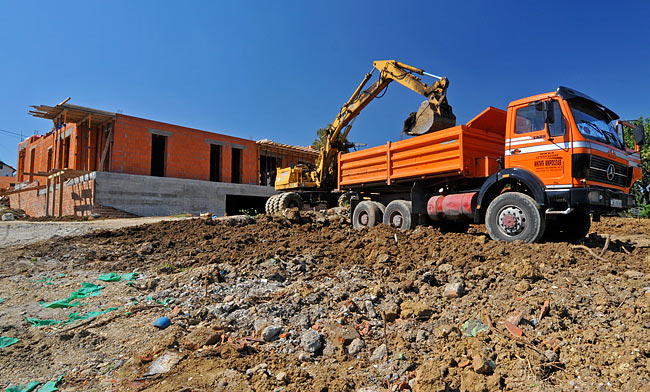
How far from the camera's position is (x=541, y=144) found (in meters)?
6.38

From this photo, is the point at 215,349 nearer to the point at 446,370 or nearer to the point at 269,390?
the point at 269,390

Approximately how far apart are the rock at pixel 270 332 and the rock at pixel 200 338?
1.46 feet

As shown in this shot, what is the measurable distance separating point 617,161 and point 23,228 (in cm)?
1414

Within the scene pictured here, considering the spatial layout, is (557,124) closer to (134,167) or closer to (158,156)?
(134,167)

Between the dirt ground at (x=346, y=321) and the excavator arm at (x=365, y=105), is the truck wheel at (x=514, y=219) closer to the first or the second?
the dirt ground at (x=346, y=321)

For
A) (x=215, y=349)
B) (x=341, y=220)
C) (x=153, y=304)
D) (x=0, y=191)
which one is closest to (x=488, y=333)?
(x=215, y=349)

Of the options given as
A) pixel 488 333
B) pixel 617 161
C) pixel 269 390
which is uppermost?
pixel 617 161

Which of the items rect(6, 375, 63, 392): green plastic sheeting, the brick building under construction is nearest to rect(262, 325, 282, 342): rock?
rect(6, 375, 63, 392): green plastic sheeting

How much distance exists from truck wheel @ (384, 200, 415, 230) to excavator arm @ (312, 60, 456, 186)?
1.77 meters

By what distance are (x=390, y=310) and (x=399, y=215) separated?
5.10 metres

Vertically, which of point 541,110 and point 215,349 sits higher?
point 541,110

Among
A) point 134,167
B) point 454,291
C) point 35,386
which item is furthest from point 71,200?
point 454,291

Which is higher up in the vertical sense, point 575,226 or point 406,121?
point 406,121

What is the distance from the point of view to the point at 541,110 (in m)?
6.36
